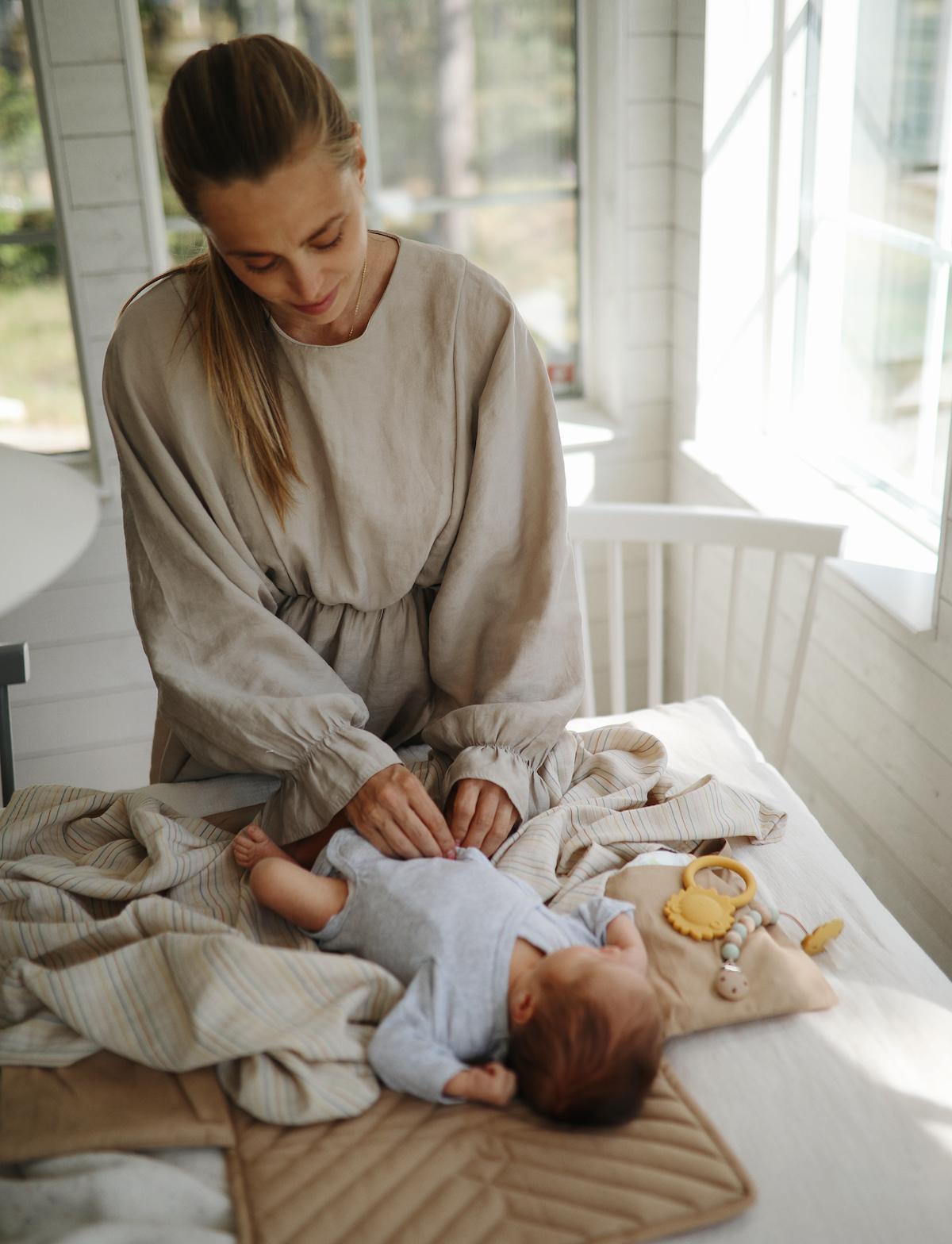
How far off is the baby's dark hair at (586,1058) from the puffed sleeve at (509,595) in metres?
0.35

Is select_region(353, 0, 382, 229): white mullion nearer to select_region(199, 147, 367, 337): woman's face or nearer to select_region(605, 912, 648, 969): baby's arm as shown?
select_region(199, 147, 367, 337): woman's face

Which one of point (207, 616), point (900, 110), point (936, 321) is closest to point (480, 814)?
point (207, 616)

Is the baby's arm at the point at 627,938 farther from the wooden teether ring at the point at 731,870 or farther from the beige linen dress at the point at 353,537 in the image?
the beige linen dress at the point at 353,537

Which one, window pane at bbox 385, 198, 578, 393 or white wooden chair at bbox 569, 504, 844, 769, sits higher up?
window pane at bbox 385, 198, 578, 393

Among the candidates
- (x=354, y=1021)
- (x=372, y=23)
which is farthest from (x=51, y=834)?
(x=372, y=23)

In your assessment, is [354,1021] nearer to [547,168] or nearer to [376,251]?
[376,251]

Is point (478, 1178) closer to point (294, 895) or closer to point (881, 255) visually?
point (294, 895)

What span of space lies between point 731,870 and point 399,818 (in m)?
0.38

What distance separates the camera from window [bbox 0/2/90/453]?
93.5 inches

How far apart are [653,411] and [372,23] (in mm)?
1080

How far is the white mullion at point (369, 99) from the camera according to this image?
2.46 m

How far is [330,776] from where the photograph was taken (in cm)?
131

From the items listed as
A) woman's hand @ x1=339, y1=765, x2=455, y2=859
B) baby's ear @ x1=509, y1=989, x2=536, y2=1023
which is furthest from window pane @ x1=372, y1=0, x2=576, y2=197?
baby's ear @ x1=509, y1=989, x2=536, y2=1023

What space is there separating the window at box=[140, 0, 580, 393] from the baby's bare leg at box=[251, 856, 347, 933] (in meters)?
1.70
